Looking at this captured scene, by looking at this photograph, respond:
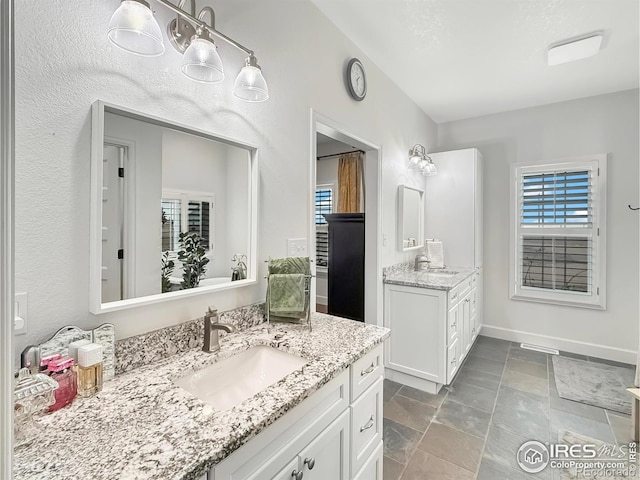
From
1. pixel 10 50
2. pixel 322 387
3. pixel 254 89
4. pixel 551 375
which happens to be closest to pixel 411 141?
pixel 254 89

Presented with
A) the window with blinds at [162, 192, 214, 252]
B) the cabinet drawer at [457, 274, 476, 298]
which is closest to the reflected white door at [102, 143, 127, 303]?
the window with blinds at [162, 192, 214, 252]

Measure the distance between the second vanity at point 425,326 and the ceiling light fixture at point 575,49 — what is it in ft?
6.27

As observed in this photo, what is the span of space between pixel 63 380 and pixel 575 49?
11.5 ft

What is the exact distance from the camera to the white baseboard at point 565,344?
3.07m

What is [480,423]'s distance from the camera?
211 centimetres

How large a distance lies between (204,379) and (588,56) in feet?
11.3

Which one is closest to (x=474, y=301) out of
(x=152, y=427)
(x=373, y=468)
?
(x=373, y=468)

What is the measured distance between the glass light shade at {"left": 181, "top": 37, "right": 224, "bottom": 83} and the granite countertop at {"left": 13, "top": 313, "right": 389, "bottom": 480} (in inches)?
41.6

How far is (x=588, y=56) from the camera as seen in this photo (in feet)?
7.91

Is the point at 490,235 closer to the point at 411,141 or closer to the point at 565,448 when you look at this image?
the point at 411,141

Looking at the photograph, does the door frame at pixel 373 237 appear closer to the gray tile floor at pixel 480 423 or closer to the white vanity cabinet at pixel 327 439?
the gray tile floor at pixel 480 423

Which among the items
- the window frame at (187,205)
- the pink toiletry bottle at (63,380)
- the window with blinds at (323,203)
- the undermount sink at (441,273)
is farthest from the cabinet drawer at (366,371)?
the window with blinds at (323,203)

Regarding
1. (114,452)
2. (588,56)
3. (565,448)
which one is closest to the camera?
(114,452)

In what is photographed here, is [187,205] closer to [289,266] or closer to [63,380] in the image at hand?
[289,266]
